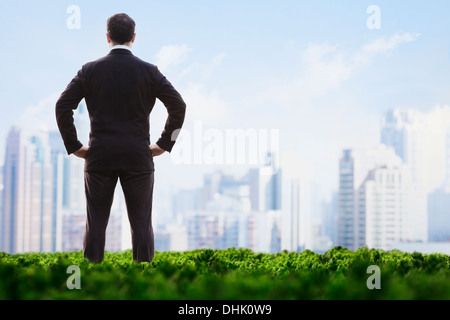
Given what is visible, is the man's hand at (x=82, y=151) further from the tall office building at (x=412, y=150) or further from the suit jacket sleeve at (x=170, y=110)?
the tall office building at (x=412, y=150)

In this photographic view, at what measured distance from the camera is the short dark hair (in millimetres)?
4008

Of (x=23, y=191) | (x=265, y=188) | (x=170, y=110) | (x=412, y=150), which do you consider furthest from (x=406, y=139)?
(x=170, y=110)

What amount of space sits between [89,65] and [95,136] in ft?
1.87

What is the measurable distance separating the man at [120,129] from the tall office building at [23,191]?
7123 cm

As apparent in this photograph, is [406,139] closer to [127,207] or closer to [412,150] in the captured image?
[412,150]

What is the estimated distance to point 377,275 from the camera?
6.65 ft

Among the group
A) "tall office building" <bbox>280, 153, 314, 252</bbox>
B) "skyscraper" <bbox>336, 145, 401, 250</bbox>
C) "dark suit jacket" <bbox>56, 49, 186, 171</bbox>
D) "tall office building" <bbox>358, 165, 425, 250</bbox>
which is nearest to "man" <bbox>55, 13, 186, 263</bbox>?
"dark suit jacket" <bbox>56, 49, 186, 171</bbox>

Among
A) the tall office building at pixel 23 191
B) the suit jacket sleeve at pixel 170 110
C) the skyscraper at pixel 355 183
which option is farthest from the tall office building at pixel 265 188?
the suit jacket sleeve at pixel 170 110

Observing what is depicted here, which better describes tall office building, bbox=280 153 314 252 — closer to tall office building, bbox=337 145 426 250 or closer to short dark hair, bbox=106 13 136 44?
tall office building, bbox=337 145 426 250

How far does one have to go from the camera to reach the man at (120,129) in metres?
3.84

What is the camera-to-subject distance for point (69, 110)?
4027mm

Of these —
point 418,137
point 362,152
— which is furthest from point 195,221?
point 418,137

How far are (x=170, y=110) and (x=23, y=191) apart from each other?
71.8 m
